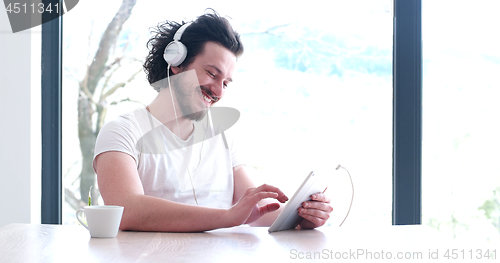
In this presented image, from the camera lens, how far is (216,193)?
153 centimetres

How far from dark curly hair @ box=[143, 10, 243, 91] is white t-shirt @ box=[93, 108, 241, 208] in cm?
26

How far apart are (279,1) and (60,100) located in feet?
3.78

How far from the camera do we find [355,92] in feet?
6.79

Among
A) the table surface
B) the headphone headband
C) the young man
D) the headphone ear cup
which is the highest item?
the headphone headband

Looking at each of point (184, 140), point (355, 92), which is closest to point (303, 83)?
point (355, 92)

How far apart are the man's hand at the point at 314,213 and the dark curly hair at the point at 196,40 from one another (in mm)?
728

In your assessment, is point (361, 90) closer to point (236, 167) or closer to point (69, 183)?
point (236, 167)

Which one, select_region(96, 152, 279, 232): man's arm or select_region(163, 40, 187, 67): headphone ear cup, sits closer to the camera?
select_region(96, 152, 279, 232): man's arm

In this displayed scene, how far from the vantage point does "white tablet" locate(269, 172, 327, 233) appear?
106 centimetres

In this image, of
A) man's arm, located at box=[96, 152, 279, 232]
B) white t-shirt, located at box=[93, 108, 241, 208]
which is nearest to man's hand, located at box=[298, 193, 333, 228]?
man's arm, located at box=[96, 152, 279, 232]
